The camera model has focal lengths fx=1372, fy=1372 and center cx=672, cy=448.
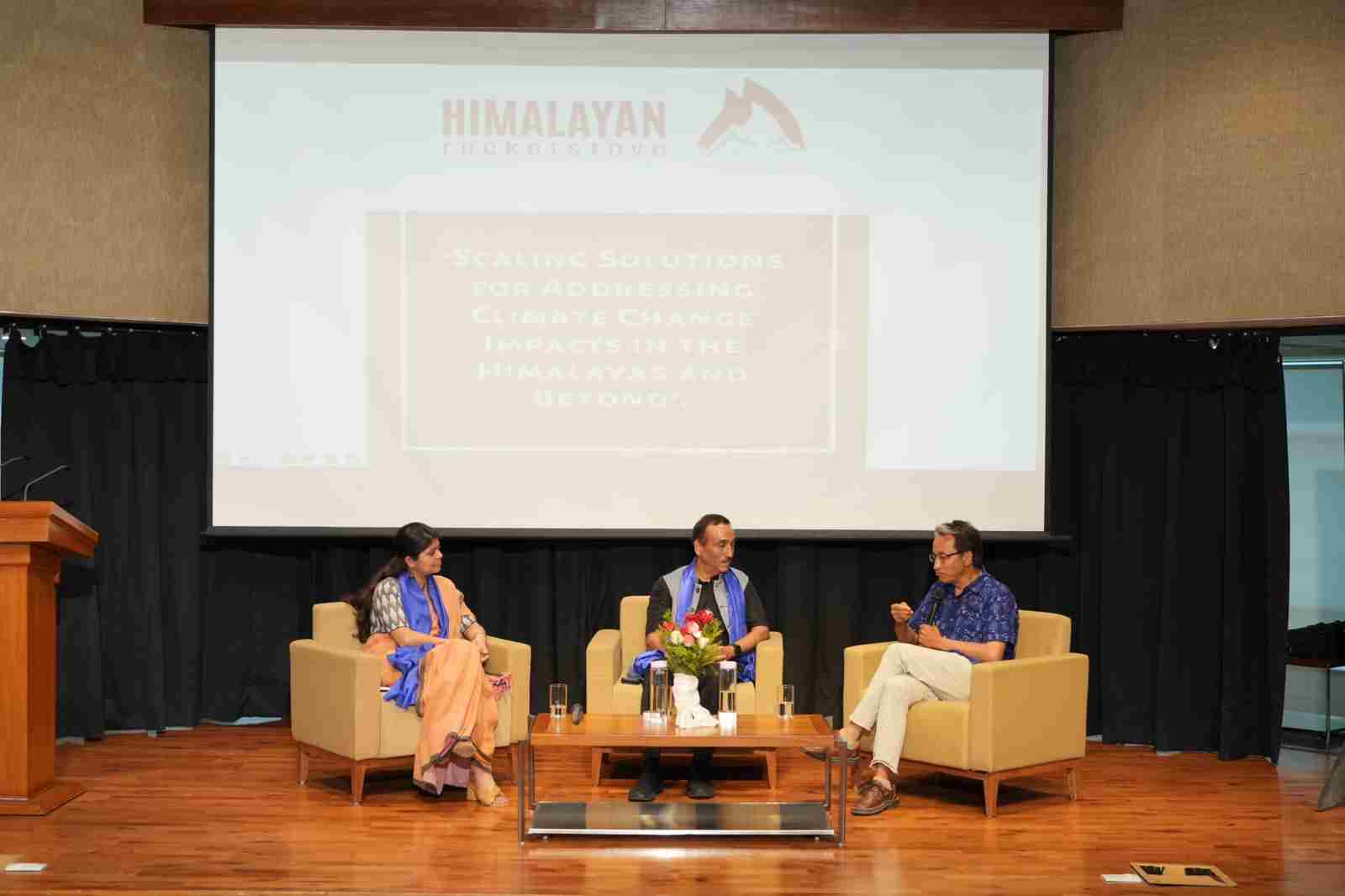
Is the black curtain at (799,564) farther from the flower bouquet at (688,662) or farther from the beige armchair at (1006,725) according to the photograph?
the flower bouquet at (688,662)

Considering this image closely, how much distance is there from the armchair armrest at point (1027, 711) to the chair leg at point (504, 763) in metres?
1.90

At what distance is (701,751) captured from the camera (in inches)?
209

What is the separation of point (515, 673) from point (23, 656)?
1844 mm

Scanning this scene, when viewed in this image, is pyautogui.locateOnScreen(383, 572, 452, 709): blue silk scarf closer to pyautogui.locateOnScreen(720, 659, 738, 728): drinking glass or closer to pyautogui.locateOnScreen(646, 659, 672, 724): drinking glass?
pyautogui.locateOnScreen(646, 659, 672, 724): drinking glass

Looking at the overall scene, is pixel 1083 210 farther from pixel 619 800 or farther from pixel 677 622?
pixel 619 800

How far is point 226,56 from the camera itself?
6266 millimetres

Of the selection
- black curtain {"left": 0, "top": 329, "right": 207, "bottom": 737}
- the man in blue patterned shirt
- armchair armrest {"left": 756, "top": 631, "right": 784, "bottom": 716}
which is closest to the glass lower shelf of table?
the man in blue patterned shirt

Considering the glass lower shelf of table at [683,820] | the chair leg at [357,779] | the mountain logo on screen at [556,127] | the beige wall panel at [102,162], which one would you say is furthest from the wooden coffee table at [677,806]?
the beige wall panel at [102,162]

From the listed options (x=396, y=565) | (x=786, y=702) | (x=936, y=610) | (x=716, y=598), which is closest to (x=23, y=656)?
(x=396, y=565)

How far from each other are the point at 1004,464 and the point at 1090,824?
5.80ft

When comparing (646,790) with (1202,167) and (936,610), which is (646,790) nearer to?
(936,610)

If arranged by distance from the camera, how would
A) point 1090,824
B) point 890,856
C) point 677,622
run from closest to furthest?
point 890,856
point 1090,824
point 677,622

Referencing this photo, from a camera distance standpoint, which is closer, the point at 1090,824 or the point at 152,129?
the point at 1090,824

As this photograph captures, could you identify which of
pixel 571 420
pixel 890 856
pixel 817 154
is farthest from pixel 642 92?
pixel 890 856
